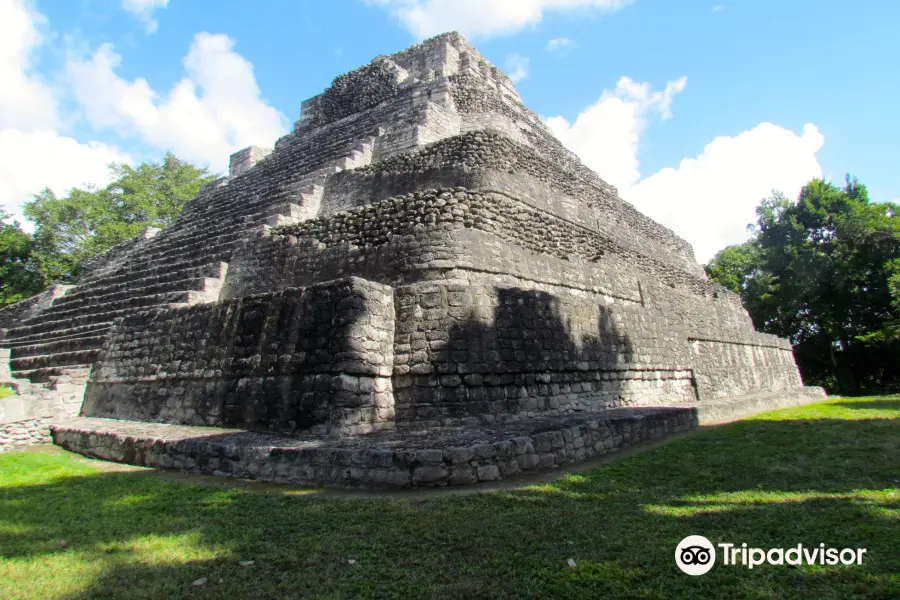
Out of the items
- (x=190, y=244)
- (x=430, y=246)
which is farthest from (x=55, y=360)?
(x=430, y=246)

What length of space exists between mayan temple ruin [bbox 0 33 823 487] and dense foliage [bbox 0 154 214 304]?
962 centimetres

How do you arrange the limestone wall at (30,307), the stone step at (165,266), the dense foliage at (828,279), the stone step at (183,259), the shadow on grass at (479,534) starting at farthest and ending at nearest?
the dense foliage at (828,279) < the limestone wall at (30,307) < the stone step at (165,266) < the stone step at (183,259) < the shadow on grass at (479,534)

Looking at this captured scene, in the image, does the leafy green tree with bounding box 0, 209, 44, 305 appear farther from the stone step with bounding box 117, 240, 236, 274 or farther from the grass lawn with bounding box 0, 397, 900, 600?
the grass lawn with bounding box 0, 397, 900, 600

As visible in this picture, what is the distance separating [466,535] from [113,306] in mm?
11713

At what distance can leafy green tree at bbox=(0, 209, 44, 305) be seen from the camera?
71.2ft

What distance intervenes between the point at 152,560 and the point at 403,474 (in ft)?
7.02

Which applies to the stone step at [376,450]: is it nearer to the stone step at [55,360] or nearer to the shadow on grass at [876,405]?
the stone step at [55,360]

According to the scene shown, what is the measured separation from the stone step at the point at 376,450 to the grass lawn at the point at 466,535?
1.20 ft

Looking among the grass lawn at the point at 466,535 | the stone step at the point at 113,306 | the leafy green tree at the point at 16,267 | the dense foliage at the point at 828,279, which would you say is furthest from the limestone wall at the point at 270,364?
the dense foliage at the point at 828,279

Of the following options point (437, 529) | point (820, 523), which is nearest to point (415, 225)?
point (437, 529)

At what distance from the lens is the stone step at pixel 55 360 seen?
10.4 meters

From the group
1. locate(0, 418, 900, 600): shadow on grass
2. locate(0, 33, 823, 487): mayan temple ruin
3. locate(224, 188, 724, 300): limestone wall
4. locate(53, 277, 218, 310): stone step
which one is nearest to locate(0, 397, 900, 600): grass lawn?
locate(0, 418, 900, 600): shadow on grass

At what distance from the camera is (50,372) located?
34.7 ft

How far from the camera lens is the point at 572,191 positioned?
12.8 metres
